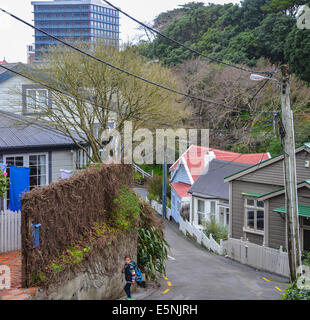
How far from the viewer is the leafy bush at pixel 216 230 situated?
23453 mm

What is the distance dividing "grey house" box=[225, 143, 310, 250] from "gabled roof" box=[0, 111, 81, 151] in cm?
907

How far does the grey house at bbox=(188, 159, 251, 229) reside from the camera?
25312 mm

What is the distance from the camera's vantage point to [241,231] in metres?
22.3

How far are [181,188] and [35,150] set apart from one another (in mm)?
15801

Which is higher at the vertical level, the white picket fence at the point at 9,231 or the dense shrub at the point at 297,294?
the white picket fence at the point at 9,231

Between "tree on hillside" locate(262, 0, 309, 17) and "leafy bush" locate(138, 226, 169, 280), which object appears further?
"tree on hillside" locate(262, 0, 309, 17)

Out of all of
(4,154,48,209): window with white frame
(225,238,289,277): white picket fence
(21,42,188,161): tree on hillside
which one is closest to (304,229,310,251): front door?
(225,238,289,277): white picket fence

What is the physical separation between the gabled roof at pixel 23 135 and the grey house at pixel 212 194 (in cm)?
1006

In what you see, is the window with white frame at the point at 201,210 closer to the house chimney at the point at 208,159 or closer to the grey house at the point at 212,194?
the grey house at the point at 212,194

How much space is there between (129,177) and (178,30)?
4769 cm

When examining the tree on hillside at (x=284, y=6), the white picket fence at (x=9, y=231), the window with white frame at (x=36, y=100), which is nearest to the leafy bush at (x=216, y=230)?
the window with white frame at (x=36, y=100)

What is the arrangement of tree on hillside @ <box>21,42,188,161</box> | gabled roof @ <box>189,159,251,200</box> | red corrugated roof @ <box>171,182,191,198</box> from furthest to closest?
red corrugated roof @ <box>171,182,191,198</box> < gabled roof @ <box>189,159,251,200</box> < tree on hillside @ <box>21,42,188,161</box>

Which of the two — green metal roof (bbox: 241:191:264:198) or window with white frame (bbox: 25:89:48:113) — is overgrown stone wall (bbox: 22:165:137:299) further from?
window with white frame (bbox: 25:89:48:113)
